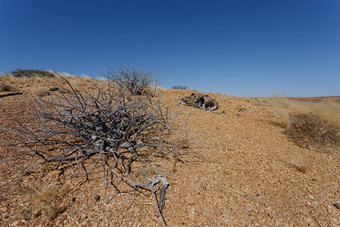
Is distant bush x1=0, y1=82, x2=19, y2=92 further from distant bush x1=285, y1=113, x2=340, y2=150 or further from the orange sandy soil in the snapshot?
distant bush x1=285, y1=113, x2=340, y2=150

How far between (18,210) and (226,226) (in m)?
1.91

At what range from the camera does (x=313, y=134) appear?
308 cm

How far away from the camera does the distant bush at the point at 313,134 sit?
112 inches

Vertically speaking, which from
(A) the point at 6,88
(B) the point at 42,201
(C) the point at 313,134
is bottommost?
(B) the point at 42,201

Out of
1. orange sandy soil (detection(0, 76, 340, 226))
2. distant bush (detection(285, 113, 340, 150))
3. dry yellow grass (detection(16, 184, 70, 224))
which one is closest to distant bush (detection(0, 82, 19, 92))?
orange sandy soil (detection(0, 76, 340, 226))

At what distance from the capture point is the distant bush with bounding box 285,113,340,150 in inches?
112

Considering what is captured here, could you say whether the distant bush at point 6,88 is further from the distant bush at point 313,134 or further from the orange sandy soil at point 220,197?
the distant bush at point 313,134

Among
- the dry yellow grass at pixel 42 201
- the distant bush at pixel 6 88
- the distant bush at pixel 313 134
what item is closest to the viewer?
the dry yellow grass at pixel 42 201

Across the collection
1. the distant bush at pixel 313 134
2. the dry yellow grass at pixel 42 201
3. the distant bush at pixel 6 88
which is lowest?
the dry yellow grass at pixel 42 201

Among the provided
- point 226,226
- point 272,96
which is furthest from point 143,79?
point 272,96

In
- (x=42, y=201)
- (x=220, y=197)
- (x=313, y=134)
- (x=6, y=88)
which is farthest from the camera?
(x=6, y=88)

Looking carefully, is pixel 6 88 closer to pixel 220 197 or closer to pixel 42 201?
pixel 42 201

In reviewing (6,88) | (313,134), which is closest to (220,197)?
(313,134)

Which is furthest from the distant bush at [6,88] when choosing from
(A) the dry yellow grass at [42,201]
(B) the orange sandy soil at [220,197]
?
(A) the dry yellow grass at [42,201]
